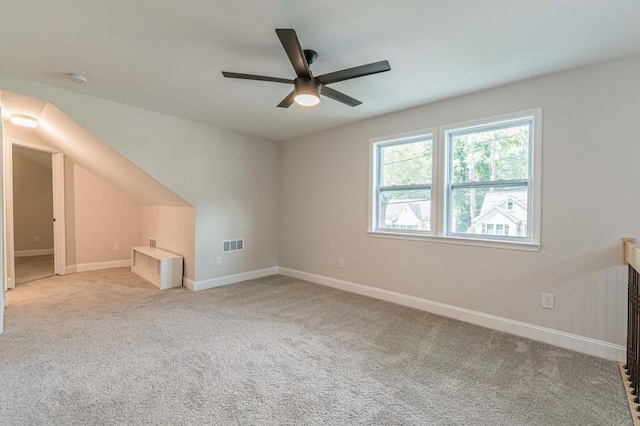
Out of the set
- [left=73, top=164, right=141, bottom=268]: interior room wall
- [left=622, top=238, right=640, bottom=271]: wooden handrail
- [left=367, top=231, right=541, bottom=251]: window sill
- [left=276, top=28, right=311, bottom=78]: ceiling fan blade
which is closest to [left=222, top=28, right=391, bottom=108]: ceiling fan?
[left=276, top=28, right=311, bottom=78]: ceiling fan blade

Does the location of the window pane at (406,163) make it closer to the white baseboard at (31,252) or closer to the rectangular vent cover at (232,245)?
the rectangular vent cover at (232,245)

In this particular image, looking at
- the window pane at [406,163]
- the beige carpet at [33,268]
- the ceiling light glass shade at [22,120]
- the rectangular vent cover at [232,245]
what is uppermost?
the ceiling light glass shade at [22,120]

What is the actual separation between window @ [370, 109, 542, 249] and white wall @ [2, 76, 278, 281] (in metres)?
2.03

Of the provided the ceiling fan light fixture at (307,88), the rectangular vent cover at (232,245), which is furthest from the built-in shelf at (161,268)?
the ceiling fan light fixture at (307,88)

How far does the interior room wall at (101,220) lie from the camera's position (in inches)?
207

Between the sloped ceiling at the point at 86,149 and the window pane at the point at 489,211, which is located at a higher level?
the sloped ceiling at the point at 86,149

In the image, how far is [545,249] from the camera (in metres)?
2.74

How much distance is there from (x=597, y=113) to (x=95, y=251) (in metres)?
7.25

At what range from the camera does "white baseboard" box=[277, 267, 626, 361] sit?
246 centimetres

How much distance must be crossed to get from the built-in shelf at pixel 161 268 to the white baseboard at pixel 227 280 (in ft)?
0.56

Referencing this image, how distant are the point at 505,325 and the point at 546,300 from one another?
0.45 metres

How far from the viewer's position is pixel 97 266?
548 cm

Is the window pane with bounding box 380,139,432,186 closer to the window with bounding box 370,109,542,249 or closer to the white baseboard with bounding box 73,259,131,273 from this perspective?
the window with bounding box 370,109,542,249

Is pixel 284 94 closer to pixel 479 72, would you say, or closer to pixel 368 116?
pixel 368 116
